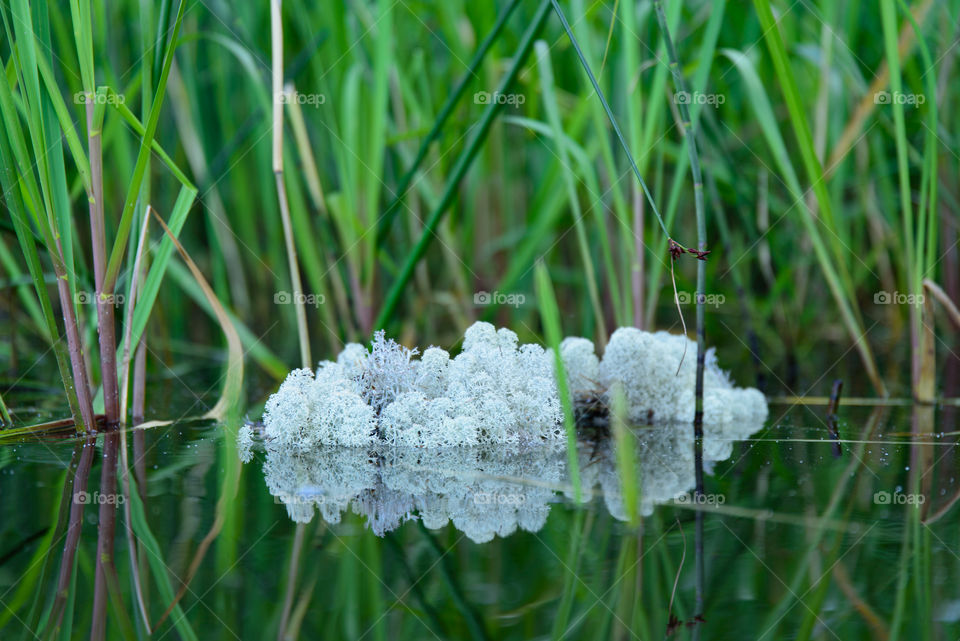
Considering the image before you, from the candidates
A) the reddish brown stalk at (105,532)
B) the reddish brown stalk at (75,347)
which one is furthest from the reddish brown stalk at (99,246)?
the reddish brown stalk at (105,532)

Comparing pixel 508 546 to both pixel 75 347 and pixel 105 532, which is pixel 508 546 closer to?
pixel 105 532

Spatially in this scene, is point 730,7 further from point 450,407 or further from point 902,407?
point 450,407

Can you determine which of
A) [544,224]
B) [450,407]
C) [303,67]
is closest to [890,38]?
[544,224]

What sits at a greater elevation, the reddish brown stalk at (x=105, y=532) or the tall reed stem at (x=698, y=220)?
the tall reed stem at (x=698, y=220)

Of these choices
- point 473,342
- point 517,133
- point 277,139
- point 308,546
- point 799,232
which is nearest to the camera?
point 308,546

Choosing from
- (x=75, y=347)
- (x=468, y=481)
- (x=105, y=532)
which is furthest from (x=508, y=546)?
(x=75, y=347)

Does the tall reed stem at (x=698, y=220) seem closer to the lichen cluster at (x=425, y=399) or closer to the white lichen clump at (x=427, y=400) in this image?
the lichen cluster at (x=425, y=399)

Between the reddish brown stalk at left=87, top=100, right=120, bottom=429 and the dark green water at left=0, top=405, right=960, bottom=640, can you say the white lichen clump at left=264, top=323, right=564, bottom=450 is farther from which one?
the reddish brown stalk at left=87, top=100, right=120, bottom=429
